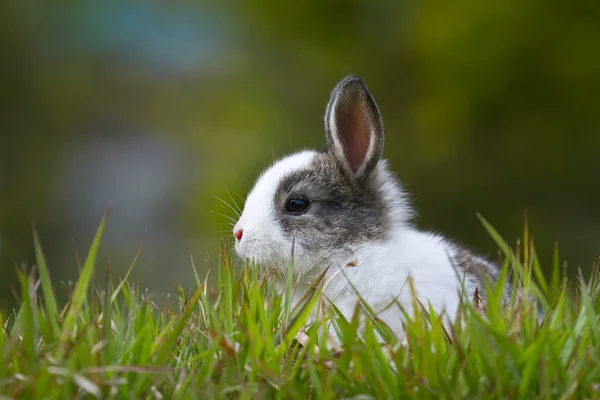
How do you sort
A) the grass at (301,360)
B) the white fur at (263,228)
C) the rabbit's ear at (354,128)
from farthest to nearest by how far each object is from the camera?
1. the rabbit's ear at (354,128)
2. the white fur at (263,228)
3. the grass at (301,360)

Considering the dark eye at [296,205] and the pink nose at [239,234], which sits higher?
the dark eye at [296,205]

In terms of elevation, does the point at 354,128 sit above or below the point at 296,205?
above

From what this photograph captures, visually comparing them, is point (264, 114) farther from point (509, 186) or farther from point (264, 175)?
point (264, 175)

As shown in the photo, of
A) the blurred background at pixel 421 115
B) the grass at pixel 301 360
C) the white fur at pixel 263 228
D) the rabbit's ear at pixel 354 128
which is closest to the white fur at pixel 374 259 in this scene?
the white fur at pixel 263 228

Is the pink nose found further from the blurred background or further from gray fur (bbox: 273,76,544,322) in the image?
the blurred background

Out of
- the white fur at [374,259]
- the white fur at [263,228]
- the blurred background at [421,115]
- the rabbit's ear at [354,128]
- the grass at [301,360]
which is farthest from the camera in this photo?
the blurred background at [421,115]

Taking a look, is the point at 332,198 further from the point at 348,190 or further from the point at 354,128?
the point at 354,128

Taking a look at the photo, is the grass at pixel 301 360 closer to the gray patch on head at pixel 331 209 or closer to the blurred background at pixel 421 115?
the gray patch on head at pixel 331 209

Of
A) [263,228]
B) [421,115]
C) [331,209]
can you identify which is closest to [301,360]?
[263,228]
